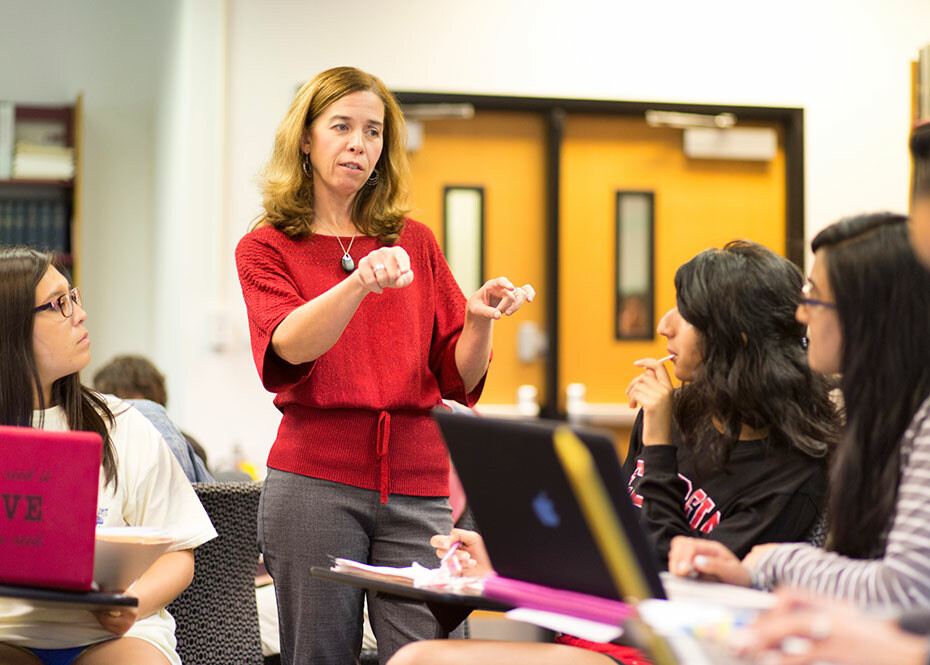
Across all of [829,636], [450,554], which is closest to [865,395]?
[829,636]

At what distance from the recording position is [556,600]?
3.98 ft

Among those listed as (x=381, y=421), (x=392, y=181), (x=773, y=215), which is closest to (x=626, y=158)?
(x=773, y=215)

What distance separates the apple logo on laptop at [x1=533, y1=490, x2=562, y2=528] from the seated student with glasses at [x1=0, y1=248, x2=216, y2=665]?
33.9 inches

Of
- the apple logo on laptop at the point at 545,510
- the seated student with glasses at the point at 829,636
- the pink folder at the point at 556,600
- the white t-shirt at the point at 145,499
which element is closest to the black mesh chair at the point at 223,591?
the white t-shirt at the point at 145,499

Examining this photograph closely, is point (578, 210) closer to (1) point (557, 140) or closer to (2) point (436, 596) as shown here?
(1) point (557, 140)

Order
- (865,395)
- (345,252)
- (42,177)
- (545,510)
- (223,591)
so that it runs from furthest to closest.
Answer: (42,177)
(223,591)
(345,252)
(865,395)
(545,510)

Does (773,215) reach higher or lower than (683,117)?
lower

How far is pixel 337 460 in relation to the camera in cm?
181

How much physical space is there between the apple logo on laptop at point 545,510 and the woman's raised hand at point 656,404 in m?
0.51

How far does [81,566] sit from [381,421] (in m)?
0.58

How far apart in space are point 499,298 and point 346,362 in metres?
0.29

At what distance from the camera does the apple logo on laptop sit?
1.19 meters

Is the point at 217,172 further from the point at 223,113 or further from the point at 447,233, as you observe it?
the point at 447,233

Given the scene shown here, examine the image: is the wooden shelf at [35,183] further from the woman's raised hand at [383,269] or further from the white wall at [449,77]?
the woman's raised hand at [383,269]
